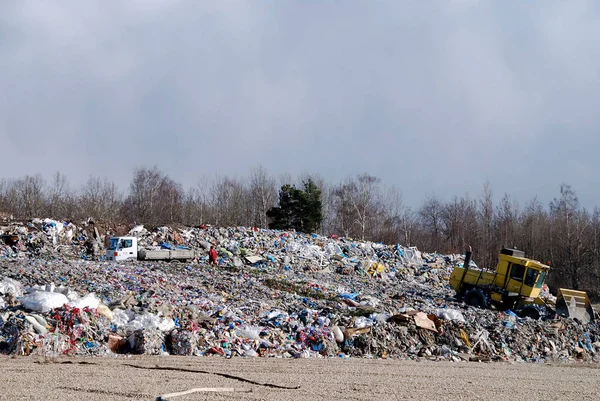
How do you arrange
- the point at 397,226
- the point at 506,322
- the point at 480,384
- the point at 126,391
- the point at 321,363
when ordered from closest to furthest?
the point at 126,391, the point at 480,384, the point at 321,363, the point at 506,322, the point at 397,226

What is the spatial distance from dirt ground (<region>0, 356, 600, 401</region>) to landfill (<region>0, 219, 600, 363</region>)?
80cm

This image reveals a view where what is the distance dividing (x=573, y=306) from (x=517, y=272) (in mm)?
1779

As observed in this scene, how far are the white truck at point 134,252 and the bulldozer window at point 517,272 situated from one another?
42.8 feet

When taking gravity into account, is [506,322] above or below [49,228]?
below

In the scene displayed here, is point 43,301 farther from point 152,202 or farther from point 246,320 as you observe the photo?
point 152,202

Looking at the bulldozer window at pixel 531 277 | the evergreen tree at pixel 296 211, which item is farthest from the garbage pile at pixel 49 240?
the bulldozer window at pixel 531 277

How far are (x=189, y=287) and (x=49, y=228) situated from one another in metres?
12.8

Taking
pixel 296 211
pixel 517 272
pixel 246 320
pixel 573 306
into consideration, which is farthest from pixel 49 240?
pixel 573 306

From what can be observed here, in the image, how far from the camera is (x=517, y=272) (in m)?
16.8

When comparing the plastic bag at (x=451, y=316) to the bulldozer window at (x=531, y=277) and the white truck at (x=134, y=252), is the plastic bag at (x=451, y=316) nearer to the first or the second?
the bulldozer window at (x=531, y=277)

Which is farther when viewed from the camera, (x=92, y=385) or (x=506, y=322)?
(x=506, y=322)

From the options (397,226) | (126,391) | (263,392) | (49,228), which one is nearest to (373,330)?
(263,392)

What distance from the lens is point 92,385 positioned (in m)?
7.22

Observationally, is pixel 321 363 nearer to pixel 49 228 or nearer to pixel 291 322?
pixel 291 322
